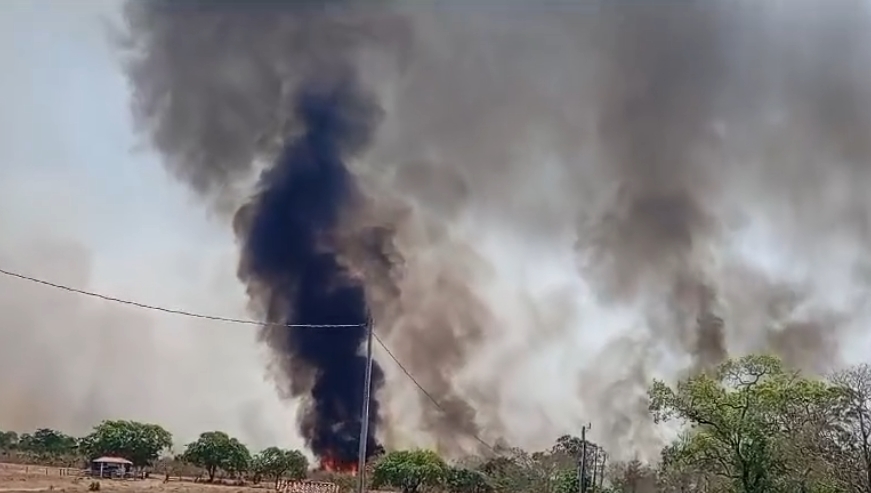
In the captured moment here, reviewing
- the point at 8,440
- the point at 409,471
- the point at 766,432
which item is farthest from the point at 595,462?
the point at 8,440

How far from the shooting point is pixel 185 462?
80.8m

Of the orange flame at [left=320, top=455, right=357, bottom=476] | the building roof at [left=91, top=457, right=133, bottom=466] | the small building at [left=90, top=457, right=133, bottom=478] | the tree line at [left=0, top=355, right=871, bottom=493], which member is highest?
the tree line at [left=0, top=355, right=871, bottom=493]

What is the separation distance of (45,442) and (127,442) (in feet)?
64.6

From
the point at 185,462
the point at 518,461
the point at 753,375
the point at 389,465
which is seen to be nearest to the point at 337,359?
the point at 389,465

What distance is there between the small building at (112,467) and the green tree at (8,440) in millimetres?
22763

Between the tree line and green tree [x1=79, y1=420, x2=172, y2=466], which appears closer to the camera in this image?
the tree line

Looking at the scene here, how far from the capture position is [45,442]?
91.5 metres

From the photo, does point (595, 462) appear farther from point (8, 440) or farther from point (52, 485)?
point (8, 440)

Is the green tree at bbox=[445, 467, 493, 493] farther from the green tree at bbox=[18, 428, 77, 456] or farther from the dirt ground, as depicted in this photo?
the green tree at bbox=[18, 428, 77, 456]

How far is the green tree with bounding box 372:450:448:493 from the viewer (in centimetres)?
6856

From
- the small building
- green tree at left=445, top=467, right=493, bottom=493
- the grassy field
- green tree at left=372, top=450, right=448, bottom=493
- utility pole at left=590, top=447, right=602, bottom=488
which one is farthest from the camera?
green tree at left=445, top=467, right=493, bottom=493

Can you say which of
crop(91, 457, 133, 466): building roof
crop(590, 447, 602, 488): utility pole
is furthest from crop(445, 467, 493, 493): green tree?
crop(91, 457, 133, 466): building roof

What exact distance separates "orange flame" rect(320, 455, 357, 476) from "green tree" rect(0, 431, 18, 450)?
47340 millimetres

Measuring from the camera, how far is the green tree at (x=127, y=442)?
7775 centimetres
